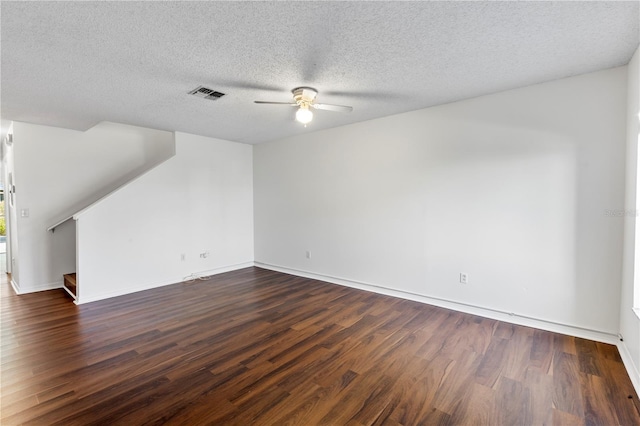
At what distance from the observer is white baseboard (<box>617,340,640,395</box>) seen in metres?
2.06

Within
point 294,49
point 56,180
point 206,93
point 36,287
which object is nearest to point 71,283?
point 36,287

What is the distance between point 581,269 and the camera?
9.26 ft

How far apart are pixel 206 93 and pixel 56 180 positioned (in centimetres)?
345

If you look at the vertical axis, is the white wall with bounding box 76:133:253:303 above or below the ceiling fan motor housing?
below

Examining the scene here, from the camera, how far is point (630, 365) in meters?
2.24

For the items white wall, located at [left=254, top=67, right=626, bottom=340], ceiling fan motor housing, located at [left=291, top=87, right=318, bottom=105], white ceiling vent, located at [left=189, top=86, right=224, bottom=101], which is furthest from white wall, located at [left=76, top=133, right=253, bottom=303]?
ceiling fan motor housing, located at [left=291, top=87, right=318, bottom=105]

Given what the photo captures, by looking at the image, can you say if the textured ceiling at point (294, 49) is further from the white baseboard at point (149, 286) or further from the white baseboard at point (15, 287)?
the white baseboard at point (15, 287)

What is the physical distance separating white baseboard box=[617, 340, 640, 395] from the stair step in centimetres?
600

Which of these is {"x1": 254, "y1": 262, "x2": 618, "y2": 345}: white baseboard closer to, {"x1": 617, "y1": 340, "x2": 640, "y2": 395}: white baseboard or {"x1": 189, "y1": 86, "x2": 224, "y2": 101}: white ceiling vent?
{"x1": 617, "y1": 340, "x2": 640, "y2": 395}: white baseboard

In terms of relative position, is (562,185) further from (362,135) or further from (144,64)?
(144,64)

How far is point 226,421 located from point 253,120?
3.65 metres

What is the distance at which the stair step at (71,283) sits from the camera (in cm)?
414

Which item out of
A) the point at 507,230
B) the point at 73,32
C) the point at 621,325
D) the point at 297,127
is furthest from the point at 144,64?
the point at 621,325

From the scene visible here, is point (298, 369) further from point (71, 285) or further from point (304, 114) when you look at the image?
point (71, 285)
